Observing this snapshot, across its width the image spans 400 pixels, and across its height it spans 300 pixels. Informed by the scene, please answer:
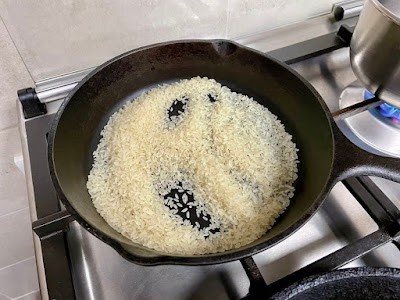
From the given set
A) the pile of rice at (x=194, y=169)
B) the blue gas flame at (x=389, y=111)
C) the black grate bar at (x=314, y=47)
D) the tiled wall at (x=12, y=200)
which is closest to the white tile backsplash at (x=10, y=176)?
the tiled wall at (x=12, y=200)

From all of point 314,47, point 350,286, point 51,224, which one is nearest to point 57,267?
point 51,224

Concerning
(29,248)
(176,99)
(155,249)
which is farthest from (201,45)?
(29,248)

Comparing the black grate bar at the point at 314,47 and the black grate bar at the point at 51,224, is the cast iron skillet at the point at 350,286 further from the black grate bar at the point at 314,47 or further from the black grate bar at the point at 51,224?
the black grate bar at the point at 314,47

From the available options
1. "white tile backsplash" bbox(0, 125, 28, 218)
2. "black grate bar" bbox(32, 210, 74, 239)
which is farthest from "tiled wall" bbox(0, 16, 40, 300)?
"black grate bar" bbox(32, 210, 74, 239)

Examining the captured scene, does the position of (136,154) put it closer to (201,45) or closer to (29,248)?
(201,45)

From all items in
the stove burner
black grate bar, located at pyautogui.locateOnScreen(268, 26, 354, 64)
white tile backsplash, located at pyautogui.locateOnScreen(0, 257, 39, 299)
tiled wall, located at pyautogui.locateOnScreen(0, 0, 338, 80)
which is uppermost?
tiled wall, located at pyautogui.locateOnScreen(0, 0, 338, 80)

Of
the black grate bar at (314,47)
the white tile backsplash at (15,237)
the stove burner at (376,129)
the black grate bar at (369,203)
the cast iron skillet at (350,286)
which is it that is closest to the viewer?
the cast iron skillet at (350,286)

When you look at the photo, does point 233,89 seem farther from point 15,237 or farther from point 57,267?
point 15,237

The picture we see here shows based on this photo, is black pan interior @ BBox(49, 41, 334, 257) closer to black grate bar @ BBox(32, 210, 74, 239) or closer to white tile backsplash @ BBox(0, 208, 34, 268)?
black grate bar @ BBox(32, 210, 74, 239)
